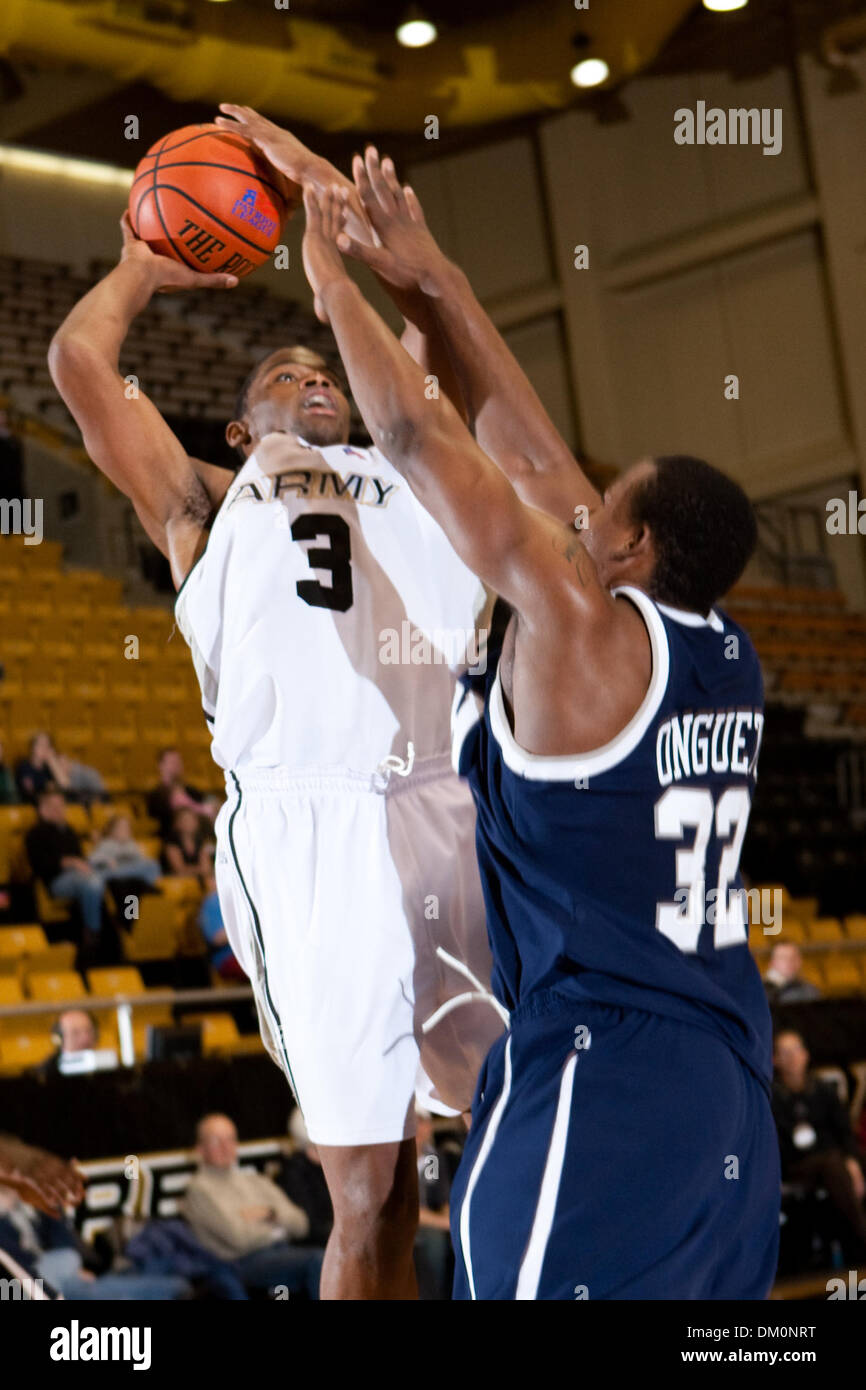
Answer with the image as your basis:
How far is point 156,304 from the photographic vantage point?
16.2 meters

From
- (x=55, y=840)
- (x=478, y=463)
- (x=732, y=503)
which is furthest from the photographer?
(x=55, y=840)

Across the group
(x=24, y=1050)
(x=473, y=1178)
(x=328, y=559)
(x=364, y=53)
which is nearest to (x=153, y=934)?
(x=24, y=1050)

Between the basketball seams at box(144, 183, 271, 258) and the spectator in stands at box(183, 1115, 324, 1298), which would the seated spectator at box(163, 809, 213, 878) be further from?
the basketball seams at box(144, 183, 271, 258)

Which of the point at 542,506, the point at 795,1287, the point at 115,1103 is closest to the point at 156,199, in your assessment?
the point at 542,506

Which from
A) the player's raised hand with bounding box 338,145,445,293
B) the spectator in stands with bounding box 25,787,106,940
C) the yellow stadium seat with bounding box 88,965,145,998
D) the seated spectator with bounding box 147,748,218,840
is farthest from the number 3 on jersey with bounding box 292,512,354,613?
the seated spectator with bounding box 147,748,218,840

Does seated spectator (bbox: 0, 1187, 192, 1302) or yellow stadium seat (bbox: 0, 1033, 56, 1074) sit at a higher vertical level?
yellow stadium seat (bbox: 0, 1033, 56, 1074)

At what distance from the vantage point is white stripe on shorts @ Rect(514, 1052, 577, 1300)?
2.24 metres

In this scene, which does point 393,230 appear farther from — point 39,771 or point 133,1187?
point 39,771

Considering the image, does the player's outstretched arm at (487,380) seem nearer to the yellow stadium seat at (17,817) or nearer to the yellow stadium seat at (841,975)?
the yellow stadium seat at (17,817)

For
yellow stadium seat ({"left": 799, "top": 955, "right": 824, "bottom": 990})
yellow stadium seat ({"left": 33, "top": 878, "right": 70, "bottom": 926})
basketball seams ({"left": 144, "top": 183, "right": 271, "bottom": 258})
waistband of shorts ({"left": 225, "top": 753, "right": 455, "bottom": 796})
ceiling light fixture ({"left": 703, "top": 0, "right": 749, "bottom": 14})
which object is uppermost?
ceiling light fixture ({"left": 703, "top": 0, "right": 749, "bottom": 14})

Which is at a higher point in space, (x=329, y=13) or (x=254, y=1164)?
(x=329, y=13)

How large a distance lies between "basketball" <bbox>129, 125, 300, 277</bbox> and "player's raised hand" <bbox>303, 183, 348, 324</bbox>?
0.37m
